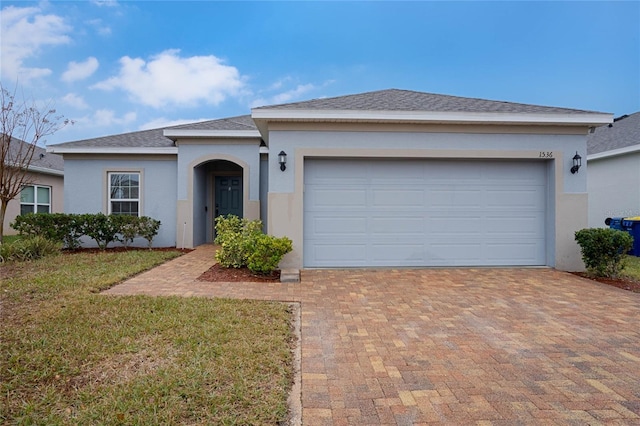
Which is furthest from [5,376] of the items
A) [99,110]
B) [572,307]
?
[99,110]

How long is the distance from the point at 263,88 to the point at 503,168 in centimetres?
1486

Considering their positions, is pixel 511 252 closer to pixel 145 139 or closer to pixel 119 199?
pixel 145 139

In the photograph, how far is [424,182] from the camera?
805 centimetres

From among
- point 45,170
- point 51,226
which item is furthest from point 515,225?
point 45,170

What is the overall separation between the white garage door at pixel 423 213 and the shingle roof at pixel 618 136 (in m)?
7.21

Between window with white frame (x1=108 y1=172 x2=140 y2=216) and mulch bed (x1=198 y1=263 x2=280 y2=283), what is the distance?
19.6 feet

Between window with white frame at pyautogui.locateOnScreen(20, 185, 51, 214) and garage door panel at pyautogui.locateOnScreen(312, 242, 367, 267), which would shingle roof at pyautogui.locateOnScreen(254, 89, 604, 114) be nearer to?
garage door panel at pyautogui.locateOnScreen(312, 242, 367, 267)

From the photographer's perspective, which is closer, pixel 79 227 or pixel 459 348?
pixel 459 348

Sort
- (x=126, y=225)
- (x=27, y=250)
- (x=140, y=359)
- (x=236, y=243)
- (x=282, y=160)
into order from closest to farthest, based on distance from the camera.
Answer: (x=140, y=359), (x=236, y=243), (x=282, y=160), (x=27, y=250), (x=126, y=225)

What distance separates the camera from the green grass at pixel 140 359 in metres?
2.55

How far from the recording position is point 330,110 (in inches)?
291

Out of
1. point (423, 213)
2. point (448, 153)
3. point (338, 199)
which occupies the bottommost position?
point (423, 213)

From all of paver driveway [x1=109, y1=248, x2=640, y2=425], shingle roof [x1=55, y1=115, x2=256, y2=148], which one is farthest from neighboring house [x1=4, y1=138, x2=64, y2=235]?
paver driveway [x1=109, y1=248, x2=640, y2=425]

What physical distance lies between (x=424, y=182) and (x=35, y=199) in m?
16.9
